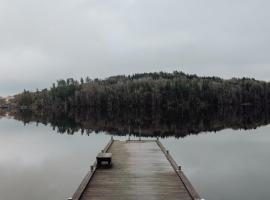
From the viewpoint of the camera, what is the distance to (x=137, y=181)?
19641 mm

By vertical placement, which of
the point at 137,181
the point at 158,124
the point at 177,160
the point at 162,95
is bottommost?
the point at 177,160

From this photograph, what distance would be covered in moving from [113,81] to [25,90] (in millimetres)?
44023

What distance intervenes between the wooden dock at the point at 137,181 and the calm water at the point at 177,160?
2.00m

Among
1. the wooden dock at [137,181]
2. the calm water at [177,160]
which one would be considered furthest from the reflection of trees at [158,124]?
the wooden dock at [137,181]

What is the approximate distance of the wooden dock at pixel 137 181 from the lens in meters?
16.9

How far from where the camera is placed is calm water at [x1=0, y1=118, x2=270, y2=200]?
22391 mm

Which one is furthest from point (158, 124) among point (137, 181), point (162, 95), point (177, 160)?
point (162, 95)

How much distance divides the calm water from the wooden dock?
1999 millimetres

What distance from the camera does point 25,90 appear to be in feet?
635

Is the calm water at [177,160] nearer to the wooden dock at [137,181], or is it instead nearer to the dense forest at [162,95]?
the wooden dock at [137,181]

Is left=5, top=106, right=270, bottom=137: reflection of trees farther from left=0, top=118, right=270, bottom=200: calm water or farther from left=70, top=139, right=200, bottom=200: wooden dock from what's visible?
left=70, top=139, right=200, bottom=200: wooden dock

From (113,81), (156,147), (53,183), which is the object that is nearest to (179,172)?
(53,183)

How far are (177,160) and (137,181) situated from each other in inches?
487

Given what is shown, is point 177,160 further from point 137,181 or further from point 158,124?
point 158,124
